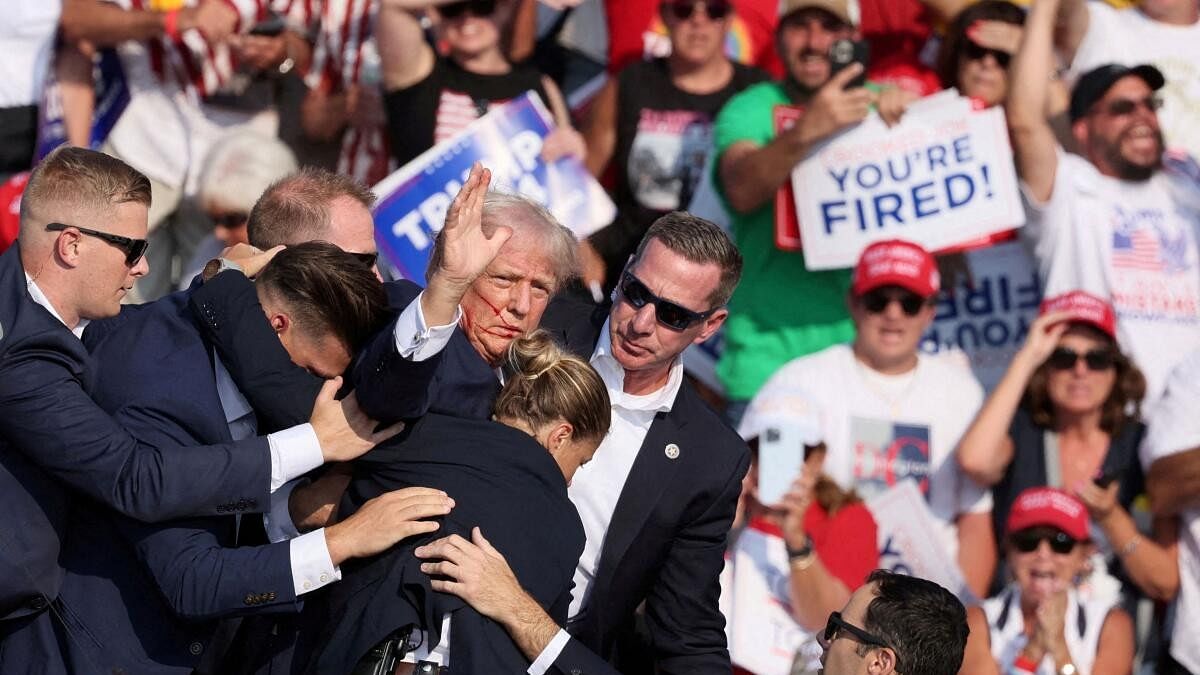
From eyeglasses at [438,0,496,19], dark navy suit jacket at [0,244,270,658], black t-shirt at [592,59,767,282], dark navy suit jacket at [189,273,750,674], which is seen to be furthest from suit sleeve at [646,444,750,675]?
eyeglasses at [438,0,496,19]

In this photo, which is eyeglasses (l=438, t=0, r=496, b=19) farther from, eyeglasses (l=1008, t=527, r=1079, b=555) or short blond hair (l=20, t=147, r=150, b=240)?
short blond hair (l=20, t=147, r=150, b=240)

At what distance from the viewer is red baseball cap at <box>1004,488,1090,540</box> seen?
7117 mm

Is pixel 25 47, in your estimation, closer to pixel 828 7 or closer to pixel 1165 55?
pixel 828 7

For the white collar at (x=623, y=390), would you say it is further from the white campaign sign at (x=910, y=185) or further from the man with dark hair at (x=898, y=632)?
the white campaign sign at (x=910, y=185)

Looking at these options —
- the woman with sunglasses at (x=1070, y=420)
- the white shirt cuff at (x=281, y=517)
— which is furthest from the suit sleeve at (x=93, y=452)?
the woman with sunglasses at (x=1070, y=420)

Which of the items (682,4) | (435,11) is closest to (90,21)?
(435,11)

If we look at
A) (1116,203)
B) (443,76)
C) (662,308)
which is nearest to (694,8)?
(443,76)

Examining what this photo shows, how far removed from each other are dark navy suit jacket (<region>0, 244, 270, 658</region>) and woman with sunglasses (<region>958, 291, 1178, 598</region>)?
12.2ft

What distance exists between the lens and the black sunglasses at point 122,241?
4.44m

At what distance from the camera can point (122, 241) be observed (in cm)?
449

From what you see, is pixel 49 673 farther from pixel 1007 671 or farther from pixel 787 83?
pixel 787 83

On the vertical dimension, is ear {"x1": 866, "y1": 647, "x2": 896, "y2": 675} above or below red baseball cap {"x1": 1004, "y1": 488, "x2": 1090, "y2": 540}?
above

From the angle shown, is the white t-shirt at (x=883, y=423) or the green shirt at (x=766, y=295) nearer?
the white t-shirt at (x=883, y=423)

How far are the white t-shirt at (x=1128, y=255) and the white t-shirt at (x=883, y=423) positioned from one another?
740 mm
